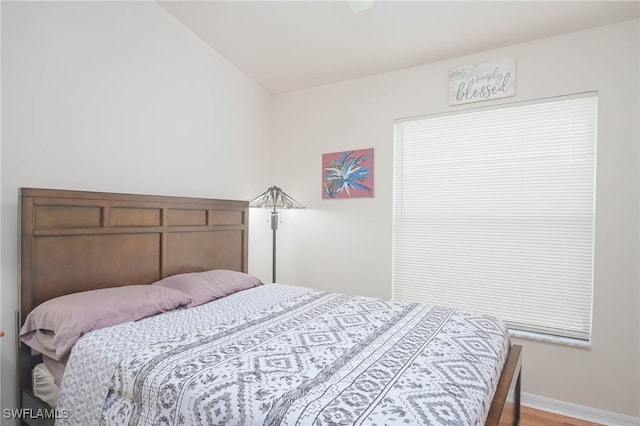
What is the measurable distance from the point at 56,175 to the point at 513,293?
10.2 ft

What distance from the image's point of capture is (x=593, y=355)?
220cm

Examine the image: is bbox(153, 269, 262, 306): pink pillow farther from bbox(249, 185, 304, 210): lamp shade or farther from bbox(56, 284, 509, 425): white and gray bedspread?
bbox(249, 185, 304, 210): lamp shade

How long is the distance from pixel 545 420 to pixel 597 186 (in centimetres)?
160

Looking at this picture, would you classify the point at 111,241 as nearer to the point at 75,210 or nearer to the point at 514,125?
the point at 75,210

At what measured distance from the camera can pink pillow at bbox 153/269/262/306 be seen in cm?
203

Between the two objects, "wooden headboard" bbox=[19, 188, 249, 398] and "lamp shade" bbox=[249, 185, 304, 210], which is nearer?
"wooden headboard" bbox=[19, 188, 249, 398]

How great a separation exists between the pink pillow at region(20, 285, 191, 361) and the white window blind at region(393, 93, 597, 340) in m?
2.03

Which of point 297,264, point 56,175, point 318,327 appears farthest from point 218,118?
point 318,327

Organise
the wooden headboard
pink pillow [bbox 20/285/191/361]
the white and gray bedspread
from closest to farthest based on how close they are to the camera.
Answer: the white and gray bedspread, pink pillow [bbox 20/285/191/361], the wooden headboard

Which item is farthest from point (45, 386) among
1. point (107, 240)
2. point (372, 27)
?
point (372, 27)

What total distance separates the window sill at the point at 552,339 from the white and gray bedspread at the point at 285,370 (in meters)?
0.89

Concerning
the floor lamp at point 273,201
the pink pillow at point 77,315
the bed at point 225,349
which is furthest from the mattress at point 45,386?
the floor lamp at point 273,201

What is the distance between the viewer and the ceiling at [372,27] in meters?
2.09

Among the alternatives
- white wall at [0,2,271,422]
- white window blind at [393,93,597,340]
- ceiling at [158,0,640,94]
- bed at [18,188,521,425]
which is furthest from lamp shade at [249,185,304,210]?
ceiling at [158,0,640,94]
